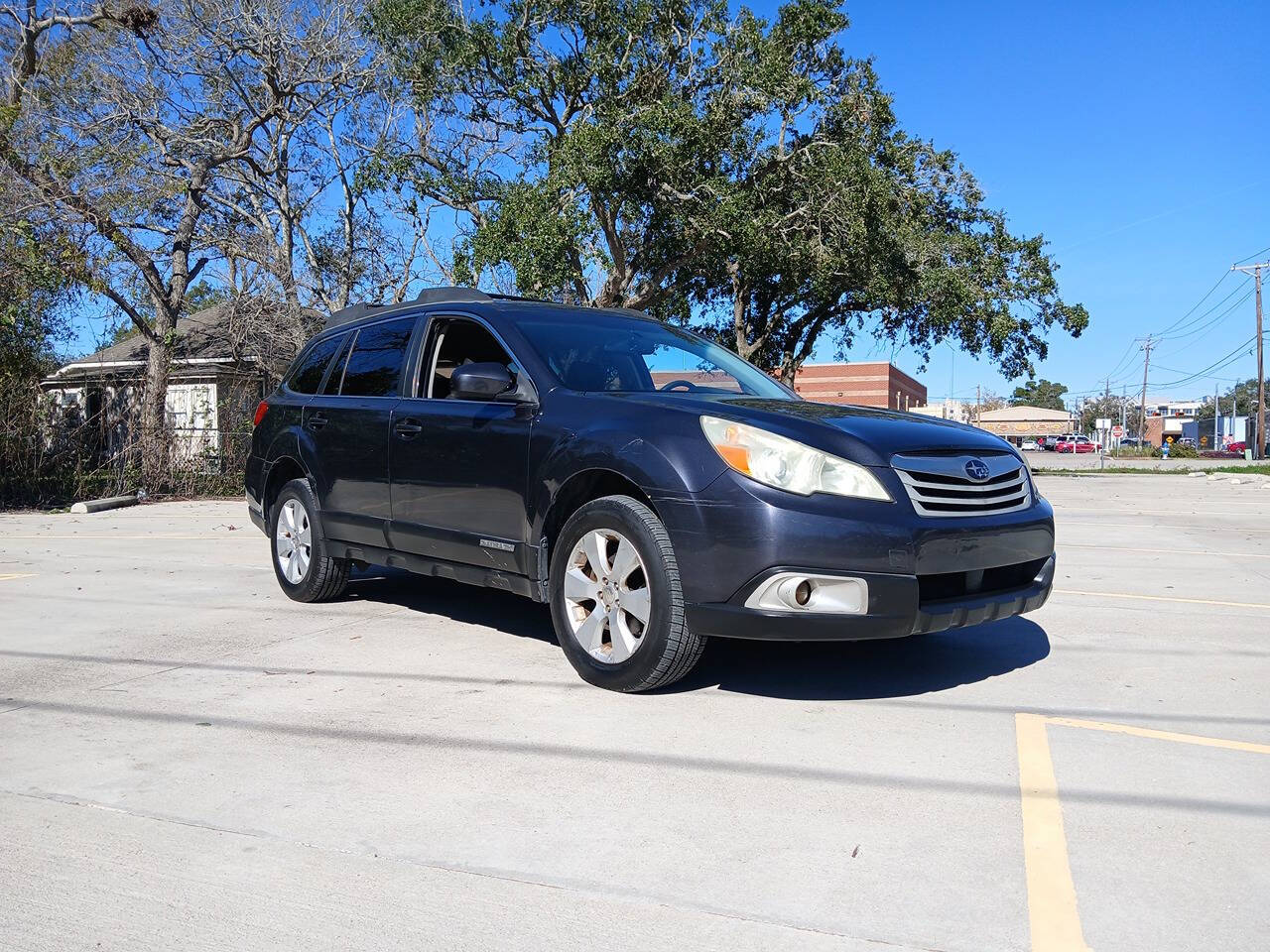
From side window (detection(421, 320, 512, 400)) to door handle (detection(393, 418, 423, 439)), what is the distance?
7.8 inches

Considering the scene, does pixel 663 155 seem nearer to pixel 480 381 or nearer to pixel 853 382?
pixel 480 381

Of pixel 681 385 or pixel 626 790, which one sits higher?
pixel 681 385

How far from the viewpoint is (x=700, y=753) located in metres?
3.89

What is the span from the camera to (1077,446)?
105812 millimetres

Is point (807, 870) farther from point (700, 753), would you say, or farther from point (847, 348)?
point (847, 348)

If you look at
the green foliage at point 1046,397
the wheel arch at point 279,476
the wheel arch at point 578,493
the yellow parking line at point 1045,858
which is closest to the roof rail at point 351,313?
the wheel arch at point 279,476

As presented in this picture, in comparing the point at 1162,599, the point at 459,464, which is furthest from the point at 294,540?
the point at 1162,599

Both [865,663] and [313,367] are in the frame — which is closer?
[865,663]

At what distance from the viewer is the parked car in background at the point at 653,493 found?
4.27m

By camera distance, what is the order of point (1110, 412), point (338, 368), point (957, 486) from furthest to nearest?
point (1110, 412) → point (338, 368) → point (957, 486)

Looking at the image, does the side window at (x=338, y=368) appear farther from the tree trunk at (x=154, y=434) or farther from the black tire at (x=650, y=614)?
the tree trunk at (x=154, y=434)

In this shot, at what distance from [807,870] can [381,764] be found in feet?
5.47

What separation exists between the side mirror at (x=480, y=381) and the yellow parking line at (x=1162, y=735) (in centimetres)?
292

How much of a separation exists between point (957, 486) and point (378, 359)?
370cm
